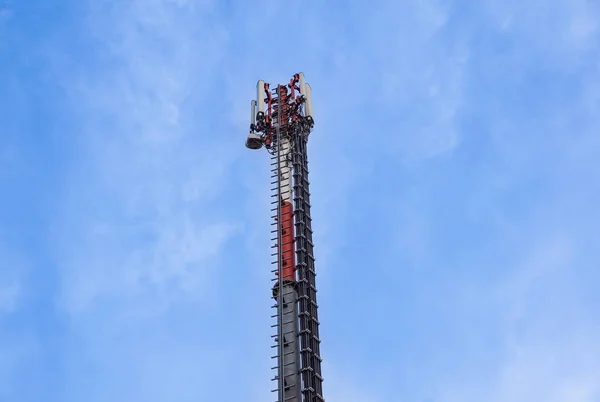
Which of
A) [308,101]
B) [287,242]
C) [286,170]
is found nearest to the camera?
[287,242]

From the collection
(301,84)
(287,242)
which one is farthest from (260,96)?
(287,242)

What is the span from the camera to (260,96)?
7156cm

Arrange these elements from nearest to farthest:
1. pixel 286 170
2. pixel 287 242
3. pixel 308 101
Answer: pixel 287 242 → pixel 286 170 → pixel 308 101

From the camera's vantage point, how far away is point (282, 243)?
61.0m

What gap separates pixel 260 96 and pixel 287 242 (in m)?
16.6

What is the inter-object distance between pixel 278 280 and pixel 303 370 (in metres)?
7.95

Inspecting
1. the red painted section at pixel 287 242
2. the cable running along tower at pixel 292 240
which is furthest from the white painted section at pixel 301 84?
the red painted section at pixel 287 242

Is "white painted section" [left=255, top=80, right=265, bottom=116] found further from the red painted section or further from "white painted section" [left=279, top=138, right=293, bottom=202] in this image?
the red painted section

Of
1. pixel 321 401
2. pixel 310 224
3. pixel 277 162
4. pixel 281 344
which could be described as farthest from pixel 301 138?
pixel 321 401

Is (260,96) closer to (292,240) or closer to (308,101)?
(308,101)

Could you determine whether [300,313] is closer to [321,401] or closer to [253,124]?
[321,401]

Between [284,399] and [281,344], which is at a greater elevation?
[281,344]

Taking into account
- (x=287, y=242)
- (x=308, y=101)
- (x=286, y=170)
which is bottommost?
(x=287, y=242)

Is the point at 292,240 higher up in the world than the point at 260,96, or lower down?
lower down
